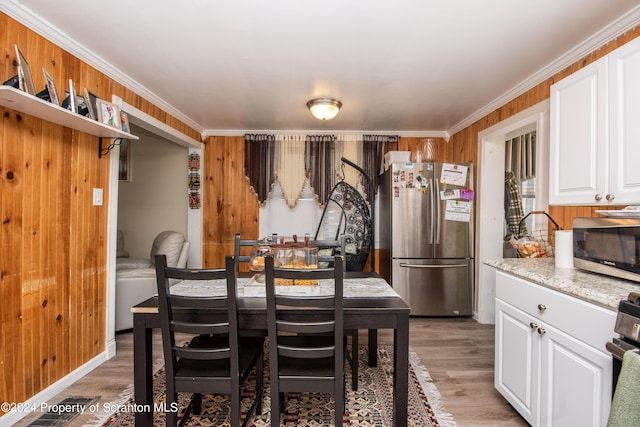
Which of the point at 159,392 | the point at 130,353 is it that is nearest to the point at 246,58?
the point at 159,392

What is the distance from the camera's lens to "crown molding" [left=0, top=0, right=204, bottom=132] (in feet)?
5.80

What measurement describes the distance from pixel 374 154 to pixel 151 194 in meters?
3.22

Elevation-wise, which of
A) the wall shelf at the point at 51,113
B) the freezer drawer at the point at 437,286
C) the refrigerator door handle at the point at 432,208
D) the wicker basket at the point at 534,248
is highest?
the wall shelf at the point at 51,113

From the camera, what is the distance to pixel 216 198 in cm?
443

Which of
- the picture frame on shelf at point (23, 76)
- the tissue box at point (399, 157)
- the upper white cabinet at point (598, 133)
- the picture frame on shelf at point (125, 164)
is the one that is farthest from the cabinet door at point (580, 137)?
the picture frame on shelf at point (125, 164)

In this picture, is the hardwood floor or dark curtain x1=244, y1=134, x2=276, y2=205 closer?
the hardwood floor

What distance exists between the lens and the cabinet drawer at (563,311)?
4.06 feet

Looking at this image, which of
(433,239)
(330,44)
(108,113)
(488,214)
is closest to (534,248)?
(488,214)

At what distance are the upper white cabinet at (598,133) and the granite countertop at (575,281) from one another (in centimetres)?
38

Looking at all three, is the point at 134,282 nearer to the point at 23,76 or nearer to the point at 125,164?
the point at 125,164

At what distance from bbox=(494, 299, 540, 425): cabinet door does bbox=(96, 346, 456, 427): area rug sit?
0.39 metres

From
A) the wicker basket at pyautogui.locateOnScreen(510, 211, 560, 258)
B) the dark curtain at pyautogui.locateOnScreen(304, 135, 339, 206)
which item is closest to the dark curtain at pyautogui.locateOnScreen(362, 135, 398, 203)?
the dark curtain at pyautogui.locateOnScreen(304, 135, 339, 206)

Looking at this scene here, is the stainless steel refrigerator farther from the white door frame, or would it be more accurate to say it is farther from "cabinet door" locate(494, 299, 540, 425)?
"cabinet door" locate(494, 299, 540, 425)

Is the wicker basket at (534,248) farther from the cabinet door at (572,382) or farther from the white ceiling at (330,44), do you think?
the white ceiling at (330,44)
